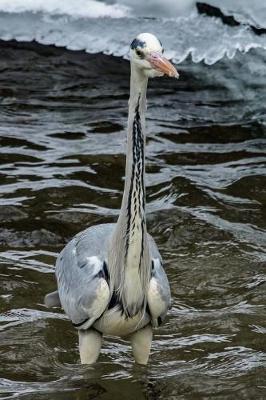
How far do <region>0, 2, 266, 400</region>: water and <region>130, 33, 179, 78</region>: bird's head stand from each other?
1.73 m

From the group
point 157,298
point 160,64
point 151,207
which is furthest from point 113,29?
point 160,64

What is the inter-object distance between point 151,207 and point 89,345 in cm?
282

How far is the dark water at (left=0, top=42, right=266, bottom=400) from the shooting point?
5.31 m

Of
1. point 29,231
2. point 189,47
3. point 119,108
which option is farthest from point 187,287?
point 189,47

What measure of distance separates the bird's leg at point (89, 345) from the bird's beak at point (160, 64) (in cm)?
153

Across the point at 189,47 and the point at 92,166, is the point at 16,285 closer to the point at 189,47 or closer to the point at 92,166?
the point at 92,166

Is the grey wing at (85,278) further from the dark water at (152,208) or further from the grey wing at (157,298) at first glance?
the dark water at (152,208)

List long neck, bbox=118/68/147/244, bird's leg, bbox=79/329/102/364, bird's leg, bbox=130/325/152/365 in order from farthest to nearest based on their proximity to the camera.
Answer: bird's leg, bbox=130/325/152/365 < bird's leg, bbox=79/329/102/364 < long neck, bbox=118/68/147/244

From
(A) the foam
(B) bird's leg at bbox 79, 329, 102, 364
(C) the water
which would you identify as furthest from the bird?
(A) the foam

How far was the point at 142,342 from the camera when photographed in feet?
17.2

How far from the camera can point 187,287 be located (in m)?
6.67

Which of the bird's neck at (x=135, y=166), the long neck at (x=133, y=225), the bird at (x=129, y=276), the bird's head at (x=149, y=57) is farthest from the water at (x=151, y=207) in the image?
the bird's head at (x=149, y=57)

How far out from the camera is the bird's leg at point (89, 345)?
5141 mm

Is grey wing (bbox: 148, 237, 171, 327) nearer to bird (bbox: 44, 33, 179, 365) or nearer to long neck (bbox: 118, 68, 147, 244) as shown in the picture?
bird (bbox: 44, 33, 179, 365)
